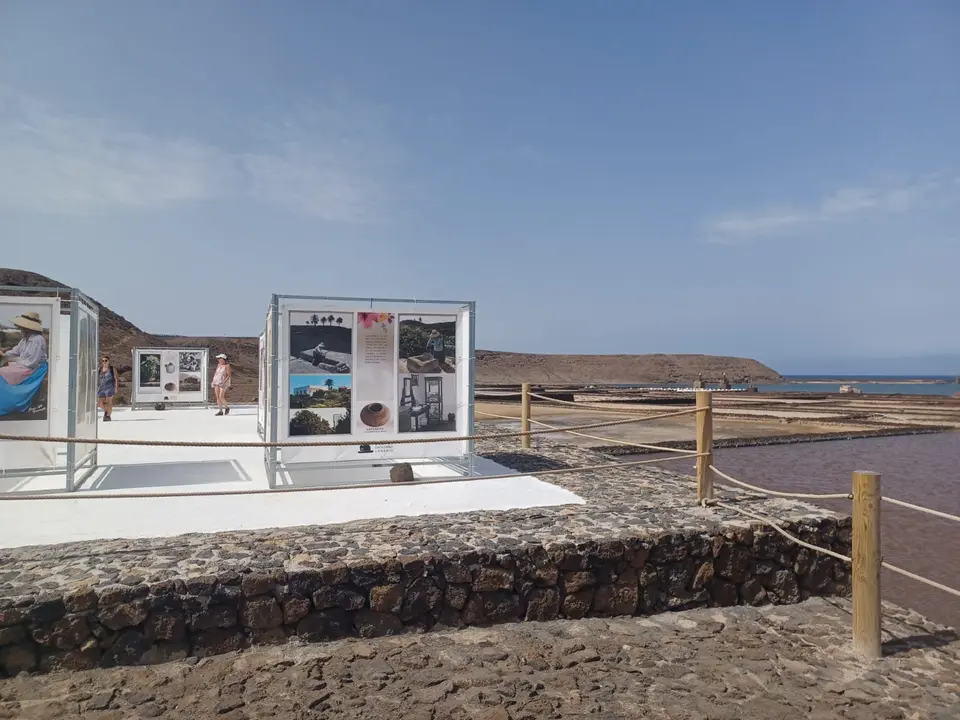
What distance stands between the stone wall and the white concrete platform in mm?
1015

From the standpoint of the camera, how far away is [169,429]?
1238cm

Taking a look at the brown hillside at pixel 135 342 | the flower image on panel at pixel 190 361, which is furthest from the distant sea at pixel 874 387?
the flower image on panel at pixel 190 361

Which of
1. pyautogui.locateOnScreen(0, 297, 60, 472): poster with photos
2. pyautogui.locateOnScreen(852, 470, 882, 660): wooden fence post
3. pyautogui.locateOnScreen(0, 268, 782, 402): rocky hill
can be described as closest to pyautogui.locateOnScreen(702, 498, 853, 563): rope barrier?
pyautogui.locateOnScreen(852, 470, 882, 660): wooden fence post

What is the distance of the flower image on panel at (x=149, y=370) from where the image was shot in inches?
739

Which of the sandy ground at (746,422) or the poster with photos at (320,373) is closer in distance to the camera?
the poster with photos at (320,373)

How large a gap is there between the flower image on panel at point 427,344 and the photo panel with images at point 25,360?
3.34m

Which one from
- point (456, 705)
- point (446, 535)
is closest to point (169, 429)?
point (446, 535)

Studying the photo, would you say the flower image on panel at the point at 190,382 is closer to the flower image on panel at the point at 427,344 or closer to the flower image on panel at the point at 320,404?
the flower image on panel at the point at 320,404

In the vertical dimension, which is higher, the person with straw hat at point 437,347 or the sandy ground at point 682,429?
the person with straw hat at point 437,347

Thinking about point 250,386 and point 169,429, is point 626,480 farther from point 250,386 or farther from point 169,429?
point 250,386

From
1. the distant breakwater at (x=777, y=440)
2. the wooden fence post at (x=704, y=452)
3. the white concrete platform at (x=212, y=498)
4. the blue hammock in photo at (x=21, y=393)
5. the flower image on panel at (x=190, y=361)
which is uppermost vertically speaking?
the flower image on panel at (x=190, y=361)

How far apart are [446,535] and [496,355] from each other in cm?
7114

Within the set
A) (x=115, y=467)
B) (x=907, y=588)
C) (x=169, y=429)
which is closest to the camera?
(x=907, y=588)

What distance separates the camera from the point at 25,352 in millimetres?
6270
